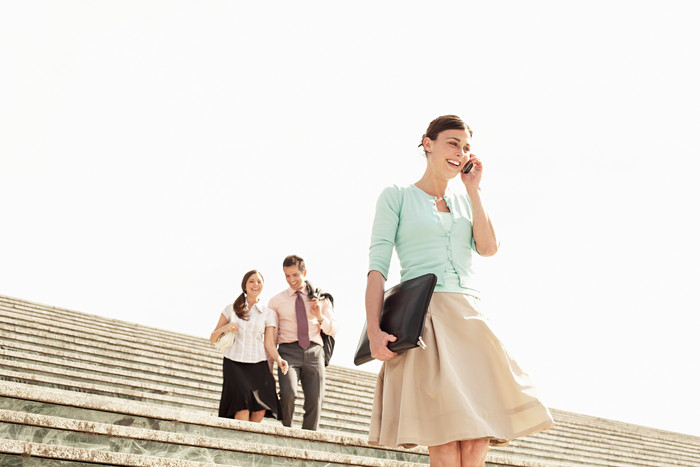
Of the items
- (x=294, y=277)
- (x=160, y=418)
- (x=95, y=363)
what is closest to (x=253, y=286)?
(x=294, y=277)

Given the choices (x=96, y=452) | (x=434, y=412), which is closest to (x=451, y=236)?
(x=434, y=412)

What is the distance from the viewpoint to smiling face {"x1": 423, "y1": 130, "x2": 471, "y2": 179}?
2428 mm

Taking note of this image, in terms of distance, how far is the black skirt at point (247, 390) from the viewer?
5.46 m

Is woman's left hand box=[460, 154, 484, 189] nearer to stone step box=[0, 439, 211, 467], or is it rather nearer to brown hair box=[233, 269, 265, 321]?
stone step box=[0, 439, 211, 467]

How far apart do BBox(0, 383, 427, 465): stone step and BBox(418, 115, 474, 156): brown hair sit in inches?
86.5

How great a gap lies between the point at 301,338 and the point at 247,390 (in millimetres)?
640

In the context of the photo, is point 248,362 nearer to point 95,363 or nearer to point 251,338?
point 251,338

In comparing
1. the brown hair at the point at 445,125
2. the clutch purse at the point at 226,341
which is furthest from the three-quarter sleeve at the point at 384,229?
the clutch purse at the point at 226,341

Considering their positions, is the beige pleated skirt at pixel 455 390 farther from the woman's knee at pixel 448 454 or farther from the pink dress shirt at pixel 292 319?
the pink dress shirt at pixel 292 319

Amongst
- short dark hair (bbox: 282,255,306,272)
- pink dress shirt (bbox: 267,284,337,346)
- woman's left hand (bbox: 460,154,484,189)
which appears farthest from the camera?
short dark hair (bbox: 282,255,306,272)

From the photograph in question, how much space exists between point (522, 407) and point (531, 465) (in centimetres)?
Result: 294

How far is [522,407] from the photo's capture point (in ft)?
6.83

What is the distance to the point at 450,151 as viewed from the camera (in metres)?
2.43

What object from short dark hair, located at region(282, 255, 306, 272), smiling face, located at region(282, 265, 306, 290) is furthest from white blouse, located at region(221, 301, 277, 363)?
short dark hair, located at region(282, 255, 306, 272)
